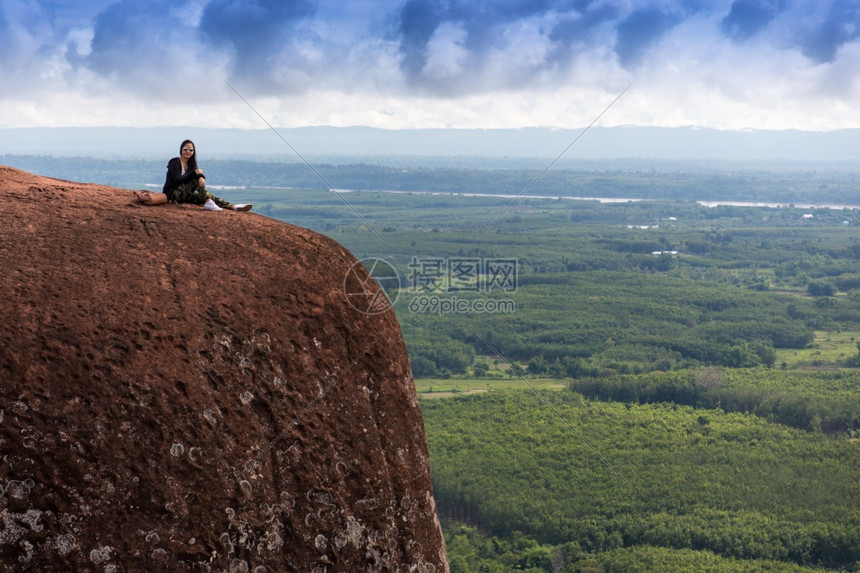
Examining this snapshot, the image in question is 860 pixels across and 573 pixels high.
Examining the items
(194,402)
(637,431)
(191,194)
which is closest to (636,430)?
(637,431)

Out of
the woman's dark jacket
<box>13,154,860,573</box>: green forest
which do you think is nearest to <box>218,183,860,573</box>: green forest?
<box>13,154,860,573</box>: green forest

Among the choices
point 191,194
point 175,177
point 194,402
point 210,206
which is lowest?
point 194,402

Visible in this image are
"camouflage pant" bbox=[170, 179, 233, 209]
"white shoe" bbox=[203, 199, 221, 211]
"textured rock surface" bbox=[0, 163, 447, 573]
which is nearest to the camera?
"textured rock surface" bbox=[0, 163, 447, 573]

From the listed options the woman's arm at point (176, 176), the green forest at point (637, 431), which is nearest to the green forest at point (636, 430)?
the green forest at point (637, 431)

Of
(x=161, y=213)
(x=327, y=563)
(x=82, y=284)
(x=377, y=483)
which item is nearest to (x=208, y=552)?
(x=327, y=563)

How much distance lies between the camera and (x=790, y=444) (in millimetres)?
90875

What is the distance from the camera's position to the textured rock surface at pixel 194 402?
31.5 feet

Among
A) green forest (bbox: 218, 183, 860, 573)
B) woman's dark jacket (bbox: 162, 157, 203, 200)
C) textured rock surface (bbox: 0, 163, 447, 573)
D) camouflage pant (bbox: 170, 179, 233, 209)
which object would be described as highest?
woman's dark jacket (bbox: 162, 157, 203, 200)

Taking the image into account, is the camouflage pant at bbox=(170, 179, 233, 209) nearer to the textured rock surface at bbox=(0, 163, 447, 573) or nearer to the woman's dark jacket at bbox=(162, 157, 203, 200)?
the woman's dark jacket at bbox=(162, 157, 203, 200)

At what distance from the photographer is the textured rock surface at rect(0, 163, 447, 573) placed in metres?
9.61

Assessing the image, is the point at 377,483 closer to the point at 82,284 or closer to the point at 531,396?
the point at 82,284

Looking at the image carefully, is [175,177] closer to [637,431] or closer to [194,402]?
[194,402]

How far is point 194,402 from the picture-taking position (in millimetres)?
10344

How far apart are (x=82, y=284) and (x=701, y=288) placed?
193472 millimetres
